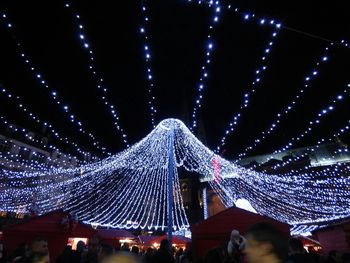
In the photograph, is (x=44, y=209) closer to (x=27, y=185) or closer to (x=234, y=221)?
(x=27, y=185)

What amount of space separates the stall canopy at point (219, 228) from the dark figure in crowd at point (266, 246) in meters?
4.36

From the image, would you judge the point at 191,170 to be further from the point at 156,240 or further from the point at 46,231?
the point at 156,240

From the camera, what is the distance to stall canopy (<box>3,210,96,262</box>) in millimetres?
6520

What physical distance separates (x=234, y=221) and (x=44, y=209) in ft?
78.1

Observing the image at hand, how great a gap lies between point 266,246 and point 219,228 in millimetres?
4491

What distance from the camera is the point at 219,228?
568cm

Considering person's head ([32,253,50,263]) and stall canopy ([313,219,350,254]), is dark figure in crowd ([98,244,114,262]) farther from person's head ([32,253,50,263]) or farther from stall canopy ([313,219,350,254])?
stall canopy ([313,219,350,254])

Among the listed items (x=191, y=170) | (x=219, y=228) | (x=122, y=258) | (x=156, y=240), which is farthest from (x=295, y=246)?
(x=156, y=240)

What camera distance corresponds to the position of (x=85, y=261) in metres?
→ 4.27

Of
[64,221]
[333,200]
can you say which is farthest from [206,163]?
[333,200]

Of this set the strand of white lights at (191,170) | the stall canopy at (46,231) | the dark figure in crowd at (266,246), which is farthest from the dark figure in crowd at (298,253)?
the stall canopy at (46,231)

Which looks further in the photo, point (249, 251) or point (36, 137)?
point (36, 137)

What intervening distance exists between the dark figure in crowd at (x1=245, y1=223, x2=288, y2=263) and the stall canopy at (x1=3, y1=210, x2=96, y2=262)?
275 inches

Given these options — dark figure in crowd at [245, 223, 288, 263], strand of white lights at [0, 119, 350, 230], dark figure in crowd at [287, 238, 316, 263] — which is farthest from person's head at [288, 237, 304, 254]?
strand of white lights at [0, 119, 350, 230]
